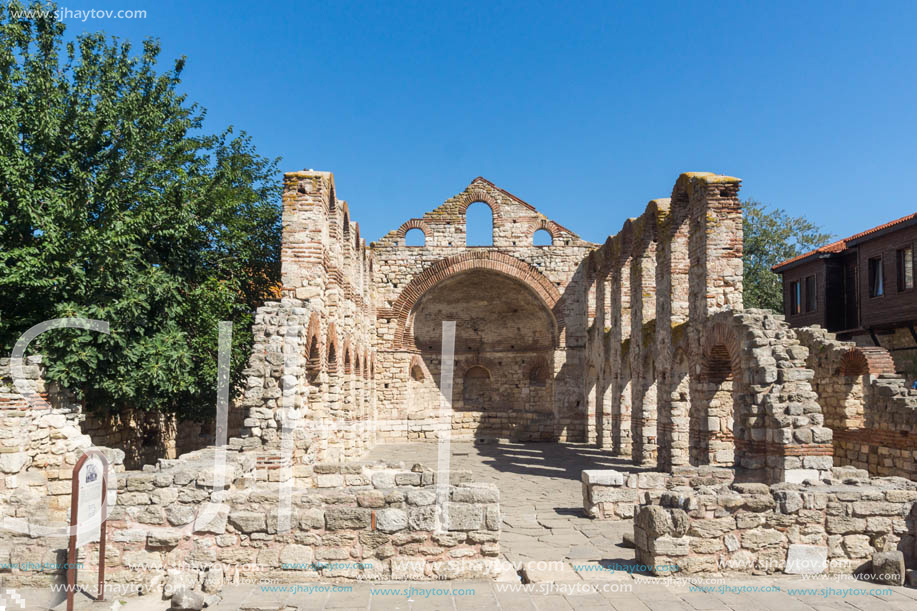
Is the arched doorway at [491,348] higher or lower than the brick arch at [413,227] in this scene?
lower

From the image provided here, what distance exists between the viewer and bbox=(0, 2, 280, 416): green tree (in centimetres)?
964

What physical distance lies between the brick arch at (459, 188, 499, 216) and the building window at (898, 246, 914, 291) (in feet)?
40.8

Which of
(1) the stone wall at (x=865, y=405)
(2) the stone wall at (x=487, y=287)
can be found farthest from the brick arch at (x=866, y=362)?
(2) the stone wall at (x=487, y=287)

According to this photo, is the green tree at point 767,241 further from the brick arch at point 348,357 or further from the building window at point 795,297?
the brick arch at point 348,357

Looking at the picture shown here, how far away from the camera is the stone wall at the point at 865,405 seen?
11422 mm

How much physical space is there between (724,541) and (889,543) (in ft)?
5.48

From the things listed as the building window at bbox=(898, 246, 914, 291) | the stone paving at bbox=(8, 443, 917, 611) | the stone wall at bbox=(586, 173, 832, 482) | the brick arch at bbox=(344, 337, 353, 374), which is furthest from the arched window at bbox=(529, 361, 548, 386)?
the stone paving at bbox=(8, 443, 917, 611)

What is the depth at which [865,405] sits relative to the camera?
12.4 meters

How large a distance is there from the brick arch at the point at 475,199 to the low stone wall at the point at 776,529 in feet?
55.4

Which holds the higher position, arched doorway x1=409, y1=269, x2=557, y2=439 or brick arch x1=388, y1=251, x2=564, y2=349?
brick arch x1=388, y1=251, x2=564, y2=349

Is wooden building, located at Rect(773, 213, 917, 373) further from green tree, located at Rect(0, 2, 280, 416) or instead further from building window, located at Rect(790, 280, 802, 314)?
green tree, located at Rect(0, 2, 280, 416)

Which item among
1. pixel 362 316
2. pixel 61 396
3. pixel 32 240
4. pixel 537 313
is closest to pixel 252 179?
pixel 362 316

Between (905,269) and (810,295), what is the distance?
534cm

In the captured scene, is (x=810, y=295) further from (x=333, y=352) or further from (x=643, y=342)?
(x=333, y=352)
